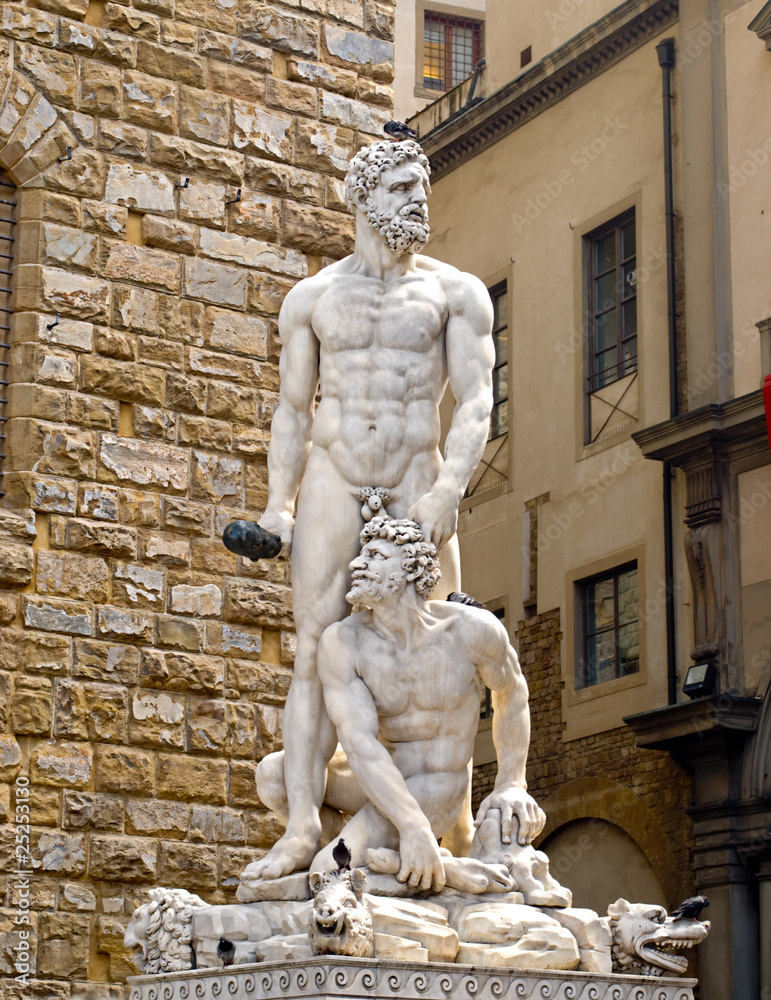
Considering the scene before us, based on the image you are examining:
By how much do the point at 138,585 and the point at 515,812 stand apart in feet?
11.8

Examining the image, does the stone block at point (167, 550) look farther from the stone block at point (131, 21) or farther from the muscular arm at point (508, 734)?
the muscular arm at point (508, 734)

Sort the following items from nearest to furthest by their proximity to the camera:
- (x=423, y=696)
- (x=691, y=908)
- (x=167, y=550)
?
(x=691, y=908) → (x=423, y=696) → (x=167, y=550)

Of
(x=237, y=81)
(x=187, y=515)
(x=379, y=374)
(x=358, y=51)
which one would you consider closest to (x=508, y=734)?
(x=379, y=374)

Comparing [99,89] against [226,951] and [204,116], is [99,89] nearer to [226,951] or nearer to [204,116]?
[204,116]

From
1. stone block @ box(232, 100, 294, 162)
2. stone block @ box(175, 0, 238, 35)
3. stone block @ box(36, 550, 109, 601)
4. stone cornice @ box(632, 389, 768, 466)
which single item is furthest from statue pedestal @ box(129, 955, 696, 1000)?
stone cornice @ box(632, 389, 768, 466)

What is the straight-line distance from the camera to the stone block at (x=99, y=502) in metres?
9.95

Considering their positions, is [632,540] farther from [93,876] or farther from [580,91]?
[93,876]

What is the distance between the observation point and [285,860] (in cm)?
Answer: 685

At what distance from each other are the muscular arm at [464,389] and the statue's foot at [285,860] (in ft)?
3.95

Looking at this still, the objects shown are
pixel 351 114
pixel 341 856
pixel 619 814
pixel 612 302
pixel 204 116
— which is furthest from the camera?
pixel 612 302

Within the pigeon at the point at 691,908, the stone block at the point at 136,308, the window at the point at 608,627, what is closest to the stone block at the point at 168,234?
the stone block at the point at 136,308

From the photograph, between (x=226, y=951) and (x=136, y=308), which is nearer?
(x=226, y=951)

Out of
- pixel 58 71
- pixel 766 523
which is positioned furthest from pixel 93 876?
pixel 766 523

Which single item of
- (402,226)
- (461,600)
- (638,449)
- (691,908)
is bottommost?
(691,908)
